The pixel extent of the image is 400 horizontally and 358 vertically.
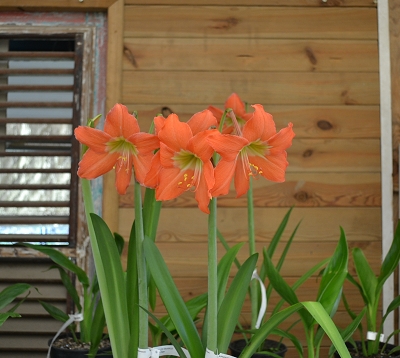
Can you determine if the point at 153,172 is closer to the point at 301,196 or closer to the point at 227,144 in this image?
the point at 227,144

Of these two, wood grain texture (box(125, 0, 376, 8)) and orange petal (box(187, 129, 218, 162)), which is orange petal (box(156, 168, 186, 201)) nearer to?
orange petal (box(187, 129, 218, 162))

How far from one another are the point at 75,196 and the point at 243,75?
2.28ft

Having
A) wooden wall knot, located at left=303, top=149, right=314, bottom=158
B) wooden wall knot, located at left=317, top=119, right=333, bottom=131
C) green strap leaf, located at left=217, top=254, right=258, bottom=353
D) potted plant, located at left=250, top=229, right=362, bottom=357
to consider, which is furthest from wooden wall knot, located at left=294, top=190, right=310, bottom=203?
green strap leaf, located at left=217, top=254, right=258, bottom=353

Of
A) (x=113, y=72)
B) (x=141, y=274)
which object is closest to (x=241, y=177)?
(x=141, y=274)

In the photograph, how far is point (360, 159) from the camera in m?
1.63

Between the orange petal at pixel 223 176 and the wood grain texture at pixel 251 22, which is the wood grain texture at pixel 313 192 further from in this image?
the orange petal at pixel 223 176

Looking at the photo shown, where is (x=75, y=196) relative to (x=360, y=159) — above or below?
below

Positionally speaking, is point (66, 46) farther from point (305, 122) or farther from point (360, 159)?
point (360, 159)

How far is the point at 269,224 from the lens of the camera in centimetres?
160

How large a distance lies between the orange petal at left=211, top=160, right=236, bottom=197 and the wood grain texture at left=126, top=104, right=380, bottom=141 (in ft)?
2.99

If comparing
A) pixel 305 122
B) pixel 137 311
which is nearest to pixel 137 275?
pixel 137 311

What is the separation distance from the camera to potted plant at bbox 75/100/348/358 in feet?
2.39

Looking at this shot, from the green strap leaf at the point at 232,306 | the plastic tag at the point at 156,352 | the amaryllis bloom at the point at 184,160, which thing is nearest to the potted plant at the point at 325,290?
the green strap leaf at the point at 232,306

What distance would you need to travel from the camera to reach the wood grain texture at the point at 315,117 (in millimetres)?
1628
